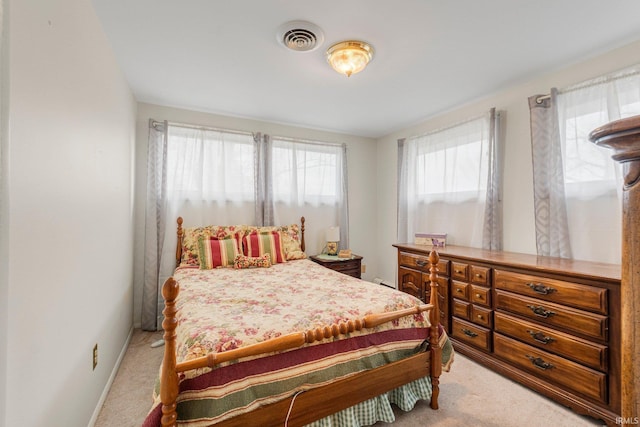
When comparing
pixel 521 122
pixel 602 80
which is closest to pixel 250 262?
pixel 521 122

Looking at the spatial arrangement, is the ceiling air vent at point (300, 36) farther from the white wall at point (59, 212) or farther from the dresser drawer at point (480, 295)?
the dresser drawer at point (480, 295)

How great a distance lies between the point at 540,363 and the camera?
1951 mm

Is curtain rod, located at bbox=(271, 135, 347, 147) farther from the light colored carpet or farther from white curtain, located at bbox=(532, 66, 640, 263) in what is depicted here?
the light colored carpet

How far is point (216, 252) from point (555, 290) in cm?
283

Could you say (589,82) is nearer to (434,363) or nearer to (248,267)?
(434,363)

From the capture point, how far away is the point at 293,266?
294 cm

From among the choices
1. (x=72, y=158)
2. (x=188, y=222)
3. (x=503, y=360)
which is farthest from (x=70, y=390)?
(x=503, y=360)

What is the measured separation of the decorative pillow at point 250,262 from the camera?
289 cm

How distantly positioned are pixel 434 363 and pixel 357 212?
281cm

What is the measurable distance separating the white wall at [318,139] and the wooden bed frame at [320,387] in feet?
7.12

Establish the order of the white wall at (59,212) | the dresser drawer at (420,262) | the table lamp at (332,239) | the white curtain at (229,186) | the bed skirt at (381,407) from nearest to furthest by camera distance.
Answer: the white wall at (59,212) → the bed skirt at (381,407) → the dresser drawer at (420,262) → the white curtain at (229,186) → the table lamp at (332,239)

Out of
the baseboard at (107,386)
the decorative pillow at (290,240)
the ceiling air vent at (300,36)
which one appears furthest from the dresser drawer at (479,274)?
the baseboard at (107,386)

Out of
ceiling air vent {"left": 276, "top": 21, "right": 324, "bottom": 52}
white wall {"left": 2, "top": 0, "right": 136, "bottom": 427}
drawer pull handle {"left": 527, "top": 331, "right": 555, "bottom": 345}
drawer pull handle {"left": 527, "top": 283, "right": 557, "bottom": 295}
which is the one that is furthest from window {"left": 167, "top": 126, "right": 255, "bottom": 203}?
drawer pull handle {"left": 527, "top": 331, "right": 555, "bottom": 345}

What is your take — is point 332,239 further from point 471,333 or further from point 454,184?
point 471,333
